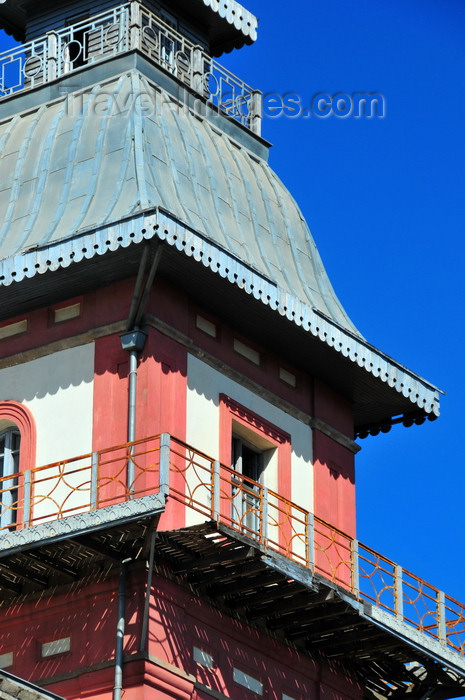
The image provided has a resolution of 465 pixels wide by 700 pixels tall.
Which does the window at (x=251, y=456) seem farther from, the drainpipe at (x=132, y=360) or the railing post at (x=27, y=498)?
the railing post at (x=27, y=498)

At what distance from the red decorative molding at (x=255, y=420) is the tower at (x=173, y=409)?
0.05m

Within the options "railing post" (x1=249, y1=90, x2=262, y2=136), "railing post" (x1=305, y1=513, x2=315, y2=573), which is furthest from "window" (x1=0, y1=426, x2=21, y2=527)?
"railing post" (x1=249, y1=90, x2=262, y2=136)

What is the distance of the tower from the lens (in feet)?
117

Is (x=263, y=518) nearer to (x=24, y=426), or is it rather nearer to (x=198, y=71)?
(x=24, y=426)

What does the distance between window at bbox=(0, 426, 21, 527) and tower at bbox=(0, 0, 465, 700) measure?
0.06m

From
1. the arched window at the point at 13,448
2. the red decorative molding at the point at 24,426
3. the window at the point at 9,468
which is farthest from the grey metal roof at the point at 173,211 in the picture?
the window at the point at 9,468

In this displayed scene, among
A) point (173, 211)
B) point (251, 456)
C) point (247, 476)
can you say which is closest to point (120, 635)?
point (247, 476)

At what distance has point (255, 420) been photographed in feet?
129

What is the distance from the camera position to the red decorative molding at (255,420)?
1526 inches

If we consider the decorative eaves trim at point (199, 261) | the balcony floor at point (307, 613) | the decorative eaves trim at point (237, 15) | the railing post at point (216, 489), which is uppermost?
the decorative eaves trim at point (237, 15)

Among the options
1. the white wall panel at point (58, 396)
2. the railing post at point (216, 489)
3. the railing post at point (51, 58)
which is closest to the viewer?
the railing post at point (216, 489)

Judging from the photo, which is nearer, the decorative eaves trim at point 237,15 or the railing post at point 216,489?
the railing post at point 216,489

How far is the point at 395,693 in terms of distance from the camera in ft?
130

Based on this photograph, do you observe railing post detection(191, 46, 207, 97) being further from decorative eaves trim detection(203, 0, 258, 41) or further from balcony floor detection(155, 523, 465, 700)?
balcony floor detection(155, 523, 465, 700)
